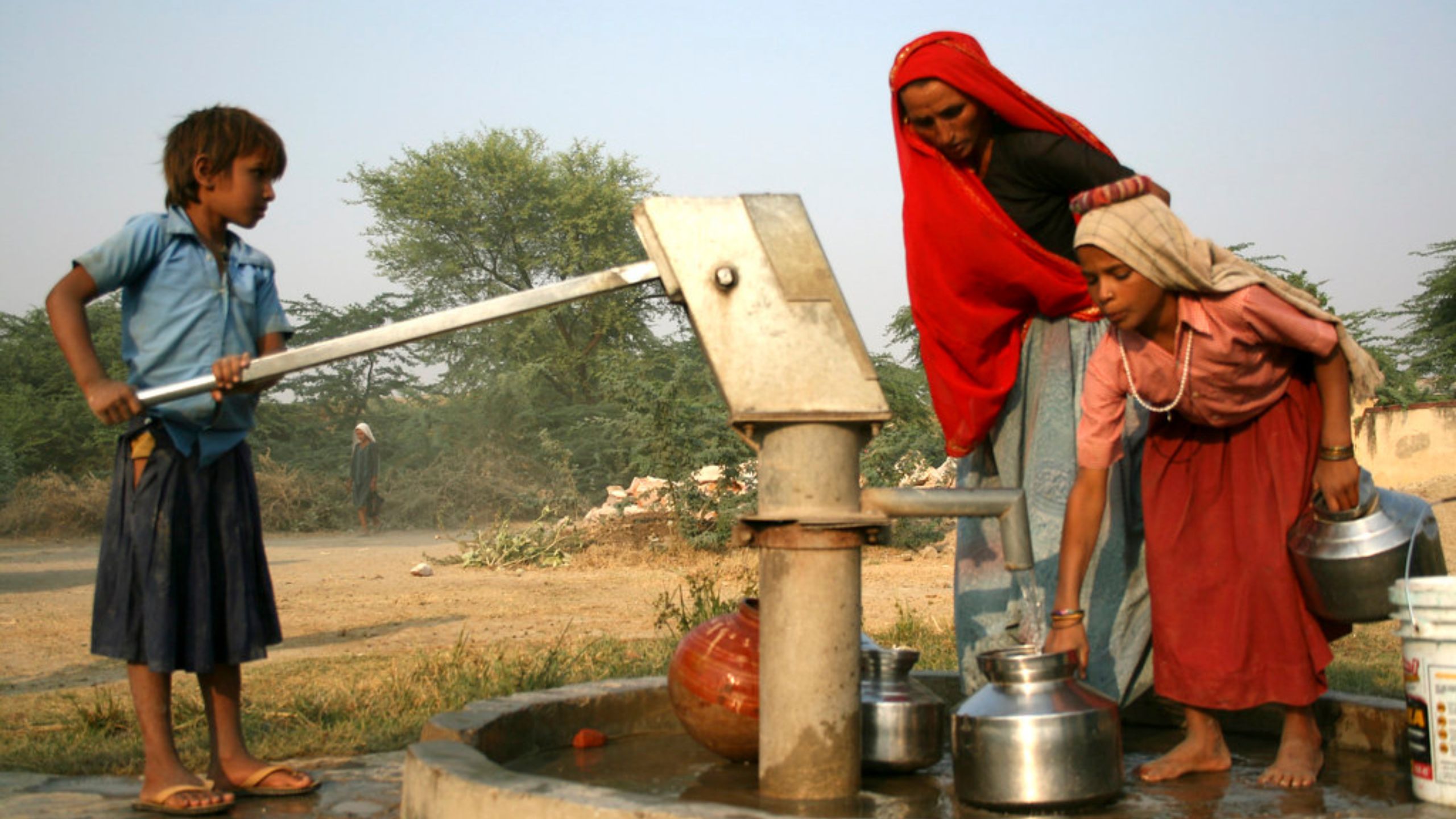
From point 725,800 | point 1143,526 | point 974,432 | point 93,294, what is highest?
point 93,294

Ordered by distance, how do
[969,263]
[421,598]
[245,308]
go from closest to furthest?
[245,308]
[969,263]
[421,598]

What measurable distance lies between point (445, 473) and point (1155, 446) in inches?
753

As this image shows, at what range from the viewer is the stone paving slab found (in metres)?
2.96

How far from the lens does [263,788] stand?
10.3ft

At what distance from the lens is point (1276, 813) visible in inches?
103

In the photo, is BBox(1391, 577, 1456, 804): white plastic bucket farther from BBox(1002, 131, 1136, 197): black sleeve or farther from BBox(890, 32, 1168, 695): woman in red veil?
BBox(1002, 131, 1136, 197): black sleeve

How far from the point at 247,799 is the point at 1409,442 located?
18.0 metres

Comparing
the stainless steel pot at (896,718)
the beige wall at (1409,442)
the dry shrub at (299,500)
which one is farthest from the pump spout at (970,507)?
the dry shrub at (299,500)

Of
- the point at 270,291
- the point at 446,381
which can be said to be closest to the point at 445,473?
the point at 446,381

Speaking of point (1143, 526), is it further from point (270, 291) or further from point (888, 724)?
point (270, 291)

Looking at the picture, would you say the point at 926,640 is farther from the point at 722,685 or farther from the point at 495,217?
the point at 495,217

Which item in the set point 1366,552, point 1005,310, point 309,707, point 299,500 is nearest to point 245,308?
point 309,707

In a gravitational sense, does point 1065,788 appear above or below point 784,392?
below

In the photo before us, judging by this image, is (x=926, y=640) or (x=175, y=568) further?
(x=926, y=640)
